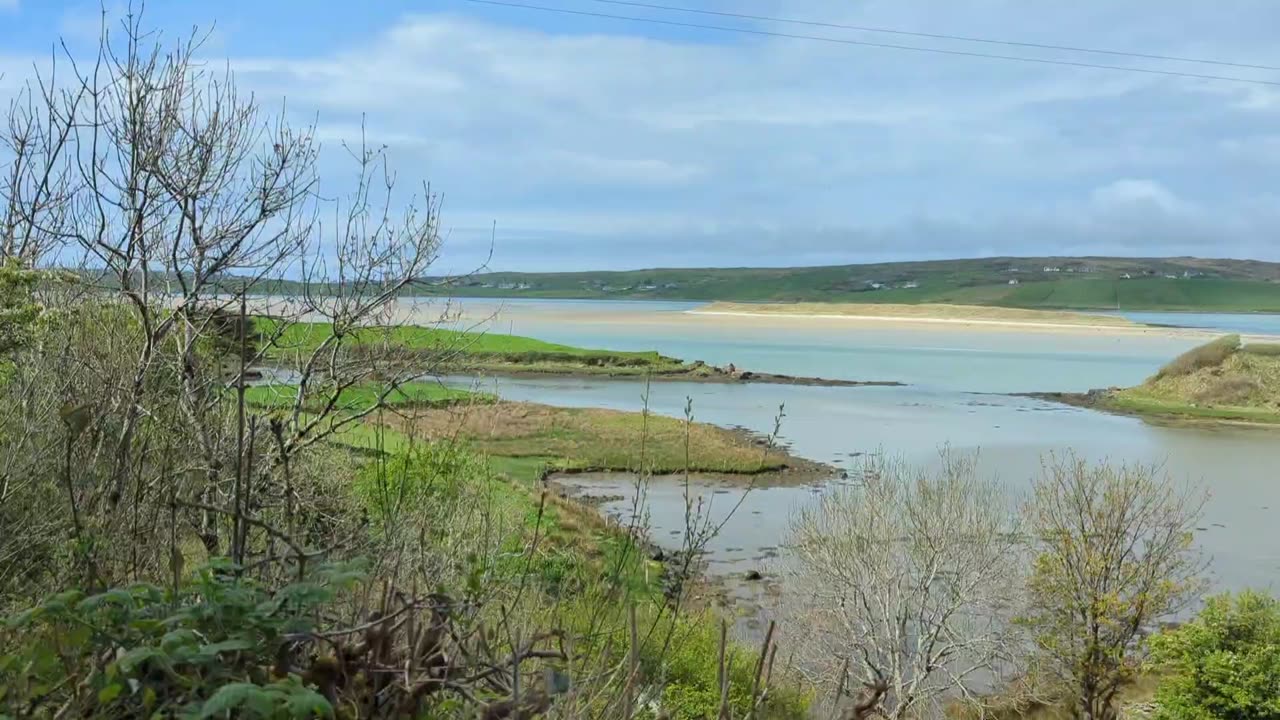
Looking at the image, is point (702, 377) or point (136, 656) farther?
point (702, 377)

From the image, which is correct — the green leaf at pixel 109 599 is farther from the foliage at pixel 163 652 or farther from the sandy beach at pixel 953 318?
the sandy beach at pixel 953 318

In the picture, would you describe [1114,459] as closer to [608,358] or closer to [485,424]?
[485,424]

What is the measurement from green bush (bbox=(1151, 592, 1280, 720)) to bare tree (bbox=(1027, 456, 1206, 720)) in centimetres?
186

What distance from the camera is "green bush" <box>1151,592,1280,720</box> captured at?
581 inches

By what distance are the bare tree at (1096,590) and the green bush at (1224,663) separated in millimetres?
1860

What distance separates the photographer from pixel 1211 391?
63281 millimetres

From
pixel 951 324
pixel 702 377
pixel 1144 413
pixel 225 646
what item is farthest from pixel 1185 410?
pixel 951 324

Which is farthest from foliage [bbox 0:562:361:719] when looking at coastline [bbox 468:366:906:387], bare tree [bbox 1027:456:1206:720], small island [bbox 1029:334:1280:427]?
coastline [bbox 468:366:906:387]

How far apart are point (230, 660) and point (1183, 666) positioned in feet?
56.9

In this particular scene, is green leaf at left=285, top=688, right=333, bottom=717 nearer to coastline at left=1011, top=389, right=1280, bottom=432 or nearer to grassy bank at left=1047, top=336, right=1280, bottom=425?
coastline at left=1011, top=389, right=1280, bottom=432

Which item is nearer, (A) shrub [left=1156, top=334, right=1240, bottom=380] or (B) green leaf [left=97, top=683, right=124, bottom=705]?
(B) green leaf [left=97, top=683, right=124, bottom=705]

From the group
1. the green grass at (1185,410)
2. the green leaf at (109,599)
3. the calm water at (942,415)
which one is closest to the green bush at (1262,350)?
the calm water at (942,415)

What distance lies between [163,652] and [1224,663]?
16.9m

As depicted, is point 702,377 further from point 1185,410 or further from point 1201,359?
point 1201,359
